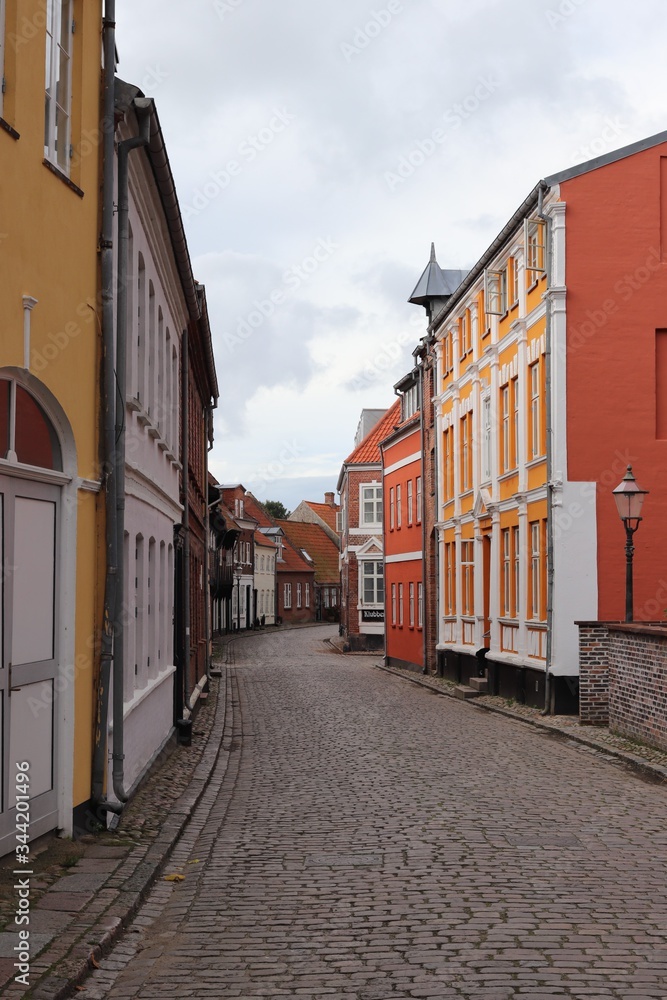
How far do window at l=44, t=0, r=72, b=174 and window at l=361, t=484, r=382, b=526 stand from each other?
4675 cm

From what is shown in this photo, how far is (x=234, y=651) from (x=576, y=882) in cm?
4331

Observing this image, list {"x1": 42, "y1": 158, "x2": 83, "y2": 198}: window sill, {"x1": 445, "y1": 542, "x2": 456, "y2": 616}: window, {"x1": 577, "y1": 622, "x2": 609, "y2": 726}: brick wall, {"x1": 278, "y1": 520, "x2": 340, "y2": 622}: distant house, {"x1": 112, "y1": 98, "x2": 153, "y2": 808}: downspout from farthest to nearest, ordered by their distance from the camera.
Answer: {"x1": 278, "y1": 520, "x2": 340, "y2": 622}: distant house < {"x1": 445, "y1": 542, "x2": 456, "y2": 616}: window < {"x1": 577, "y1": 622, "x2": 609, "y2": 726}: brick wall < {"x1": 112, "y1": 98, "x2": 153, "y2": 808}: downspout < {"x1": 42, "y1": 158, "x2": 83, "y2": 198}: window sill

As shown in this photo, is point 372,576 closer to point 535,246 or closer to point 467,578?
point 467,578

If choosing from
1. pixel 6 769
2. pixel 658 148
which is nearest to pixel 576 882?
pixel 6 769

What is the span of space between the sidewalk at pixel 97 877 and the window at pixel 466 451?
1494 cm

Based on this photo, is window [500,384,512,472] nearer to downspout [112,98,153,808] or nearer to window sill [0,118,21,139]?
downspout [112,98,153,808]

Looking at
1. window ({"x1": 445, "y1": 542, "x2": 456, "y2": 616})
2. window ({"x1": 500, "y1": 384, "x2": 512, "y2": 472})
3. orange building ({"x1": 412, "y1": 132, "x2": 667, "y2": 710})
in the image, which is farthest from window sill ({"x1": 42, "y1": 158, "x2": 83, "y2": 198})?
window ({"x1": 445, "y1": 542, "x2": 456, "y2": 616})

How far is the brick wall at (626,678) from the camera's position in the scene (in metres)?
14.4

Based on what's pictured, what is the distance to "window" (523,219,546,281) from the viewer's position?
848 inches

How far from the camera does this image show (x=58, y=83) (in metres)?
8.95

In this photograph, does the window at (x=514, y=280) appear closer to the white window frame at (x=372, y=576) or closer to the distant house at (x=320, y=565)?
the white window frame at (x=372, y=576)

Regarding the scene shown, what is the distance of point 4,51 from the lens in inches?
303

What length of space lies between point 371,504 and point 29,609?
47937 mm

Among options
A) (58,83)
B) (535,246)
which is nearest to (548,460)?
(535,246)
